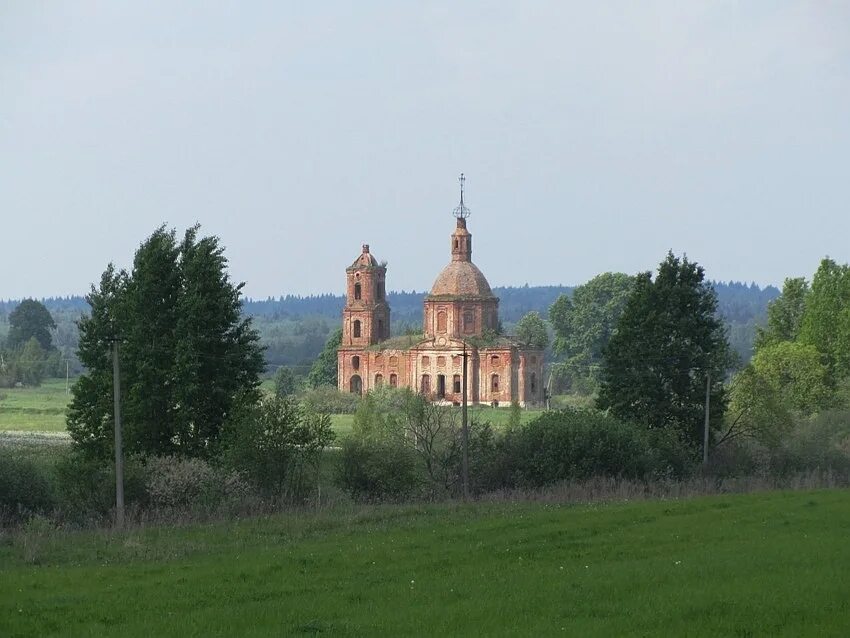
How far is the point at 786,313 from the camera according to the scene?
82.9 metres

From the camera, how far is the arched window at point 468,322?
103312 millimetres

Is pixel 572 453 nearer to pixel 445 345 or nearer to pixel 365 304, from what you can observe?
pixel 445 345

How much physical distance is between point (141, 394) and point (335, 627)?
935 inches

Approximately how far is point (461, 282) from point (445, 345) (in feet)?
→ 16.9

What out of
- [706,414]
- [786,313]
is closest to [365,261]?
[786,313]

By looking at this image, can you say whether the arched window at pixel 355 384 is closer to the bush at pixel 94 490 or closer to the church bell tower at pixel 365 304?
the church bell tower at pixel 365 304

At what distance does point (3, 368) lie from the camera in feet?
413

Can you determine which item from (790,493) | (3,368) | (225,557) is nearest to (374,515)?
(225,557)

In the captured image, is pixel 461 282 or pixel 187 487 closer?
pixel 187 487

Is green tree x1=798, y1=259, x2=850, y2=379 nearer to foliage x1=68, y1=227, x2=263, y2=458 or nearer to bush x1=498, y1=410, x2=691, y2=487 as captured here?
bush x1=498, y1=410, x2=691, y2=487

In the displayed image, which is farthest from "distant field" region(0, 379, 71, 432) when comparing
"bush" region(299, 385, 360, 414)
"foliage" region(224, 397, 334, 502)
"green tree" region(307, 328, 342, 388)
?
"foliage" region(224, 397, 334, 502)

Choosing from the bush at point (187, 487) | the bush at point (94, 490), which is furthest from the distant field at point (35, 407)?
the bush at point (187, 487)

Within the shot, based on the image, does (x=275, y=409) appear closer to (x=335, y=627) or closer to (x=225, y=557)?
(x=225, y=557)

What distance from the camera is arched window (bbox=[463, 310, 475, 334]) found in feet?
339
